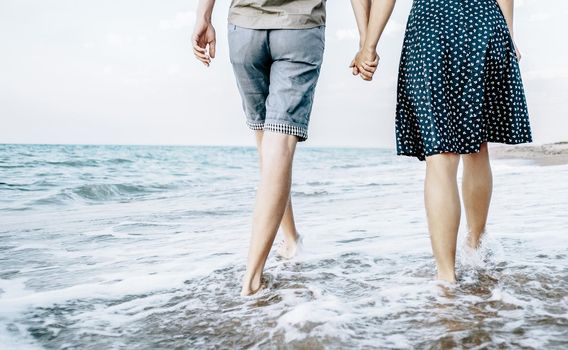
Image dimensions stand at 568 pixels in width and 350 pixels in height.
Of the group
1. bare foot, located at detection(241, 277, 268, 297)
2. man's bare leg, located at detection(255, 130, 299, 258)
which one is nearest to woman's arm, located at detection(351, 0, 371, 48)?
man's bare leg, located at detection(255, 130, 299, 258)

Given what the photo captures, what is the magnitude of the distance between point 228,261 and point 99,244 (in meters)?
1.36

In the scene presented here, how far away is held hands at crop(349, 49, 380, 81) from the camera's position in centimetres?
254

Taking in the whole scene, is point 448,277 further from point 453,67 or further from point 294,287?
point 453,67

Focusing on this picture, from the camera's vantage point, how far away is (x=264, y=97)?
8.73ft

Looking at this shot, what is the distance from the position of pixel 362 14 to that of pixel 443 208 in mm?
1027

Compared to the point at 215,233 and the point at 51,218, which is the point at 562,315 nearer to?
the point at 215,233

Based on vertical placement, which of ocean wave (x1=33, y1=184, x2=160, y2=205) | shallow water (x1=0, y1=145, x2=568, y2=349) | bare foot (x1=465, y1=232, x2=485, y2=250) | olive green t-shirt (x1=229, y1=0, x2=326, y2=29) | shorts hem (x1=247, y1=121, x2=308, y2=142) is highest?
olive green t-shirt (x1=229, y1=0, x2=326, y2=29)

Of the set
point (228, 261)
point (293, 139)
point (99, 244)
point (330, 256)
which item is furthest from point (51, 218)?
point (293, 139)

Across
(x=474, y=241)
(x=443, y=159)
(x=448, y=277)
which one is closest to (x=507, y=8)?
(x=443, y=159)

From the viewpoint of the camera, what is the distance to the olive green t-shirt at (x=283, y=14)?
94.3 inches

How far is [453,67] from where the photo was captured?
2.28 metres

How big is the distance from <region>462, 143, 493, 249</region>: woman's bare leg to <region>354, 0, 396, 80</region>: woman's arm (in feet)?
2.12

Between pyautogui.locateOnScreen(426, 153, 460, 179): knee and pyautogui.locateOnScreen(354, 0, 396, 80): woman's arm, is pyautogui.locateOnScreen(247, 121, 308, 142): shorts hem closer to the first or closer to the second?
pyautogui.locateOnScreen(354, 0, 396, 80): woman's arm

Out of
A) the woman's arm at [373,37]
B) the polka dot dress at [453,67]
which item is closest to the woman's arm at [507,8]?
the polka dot dress at [453,67]
